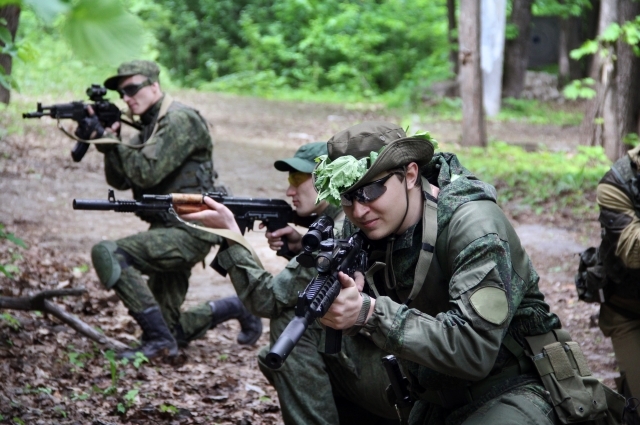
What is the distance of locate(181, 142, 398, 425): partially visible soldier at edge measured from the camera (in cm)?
420

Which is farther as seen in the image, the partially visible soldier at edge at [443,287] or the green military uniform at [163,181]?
the green military uniform at [163,181]

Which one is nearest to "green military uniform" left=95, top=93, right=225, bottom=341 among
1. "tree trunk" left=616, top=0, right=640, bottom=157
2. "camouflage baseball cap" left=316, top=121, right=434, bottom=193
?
"camouflage baseball cap" left=316, top=121, right=434, bottom=193

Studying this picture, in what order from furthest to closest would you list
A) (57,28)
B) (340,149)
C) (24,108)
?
(24,108) < (340,149) < (57,28)

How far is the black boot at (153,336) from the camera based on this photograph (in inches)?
240

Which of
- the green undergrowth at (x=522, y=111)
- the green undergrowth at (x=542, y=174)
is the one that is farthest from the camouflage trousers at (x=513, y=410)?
the green undergrowth at (x=522, y=111)


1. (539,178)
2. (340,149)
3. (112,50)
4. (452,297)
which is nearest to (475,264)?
(452,297)

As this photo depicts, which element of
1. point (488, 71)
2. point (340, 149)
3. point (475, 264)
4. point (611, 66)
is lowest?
point (488, 71)

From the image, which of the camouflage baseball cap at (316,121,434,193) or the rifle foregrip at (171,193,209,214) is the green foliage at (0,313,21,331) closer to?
the rifle foregrip at (171,193,209,214)

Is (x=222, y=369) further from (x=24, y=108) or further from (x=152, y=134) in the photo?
(x=24, y=108)

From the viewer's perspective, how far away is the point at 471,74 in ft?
48.6

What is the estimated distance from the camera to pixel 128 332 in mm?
6902

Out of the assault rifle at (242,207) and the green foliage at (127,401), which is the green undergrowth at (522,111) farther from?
the green foliage at (127,401)

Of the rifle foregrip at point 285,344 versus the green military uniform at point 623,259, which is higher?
the rifle foregrip at point 285,344

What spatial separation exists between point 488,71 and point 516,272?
19225mm
